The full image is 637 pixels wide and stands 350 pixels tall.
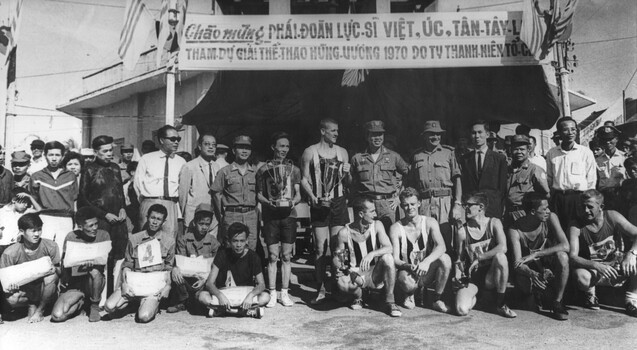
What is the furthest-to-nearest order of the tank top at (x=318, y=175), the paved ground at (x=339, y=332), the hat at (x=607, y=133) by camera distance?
the hat at (x=607, y=133) < the tank top at (x=318, y=175) < the paved ground at (x=339, y=332)

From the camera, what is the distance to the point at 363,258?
4359mm

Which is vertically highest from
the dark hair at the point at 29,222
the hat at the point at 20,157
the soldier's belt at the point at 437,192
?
the hat at the point at 20,157

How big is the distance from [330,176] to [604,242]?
2.66 meters

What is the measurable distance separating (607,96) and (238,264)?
594 cm

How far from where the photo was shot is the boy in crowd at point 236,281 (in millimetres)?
4207

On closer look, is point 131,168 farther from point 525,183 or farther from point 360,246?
point 525,183

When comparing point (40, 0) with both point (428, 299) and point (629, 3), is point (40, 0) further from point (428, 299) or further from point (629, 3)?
point (629, 3)

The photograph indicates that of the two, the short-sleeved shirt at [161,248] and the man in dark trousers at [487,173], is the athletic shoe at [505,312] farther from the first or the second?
the short-sleeved shirt at [161,248]

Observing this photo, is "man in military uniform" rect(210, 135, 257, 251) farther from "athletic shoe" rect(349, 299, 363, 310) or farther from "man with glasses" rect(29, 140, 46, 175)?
"man with glasses" rect(29, 140, 46, 175)

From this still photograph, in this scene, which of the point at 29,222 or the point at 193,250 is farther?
the point at 193,250

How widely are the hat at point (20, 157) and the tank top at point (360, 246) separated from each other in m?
3.82

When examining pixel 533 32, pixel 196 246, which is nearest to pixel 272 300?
pixel 196 246

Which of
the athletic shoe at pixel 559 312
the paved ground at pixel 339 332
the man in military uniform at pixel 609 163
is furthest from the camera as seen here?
the man in military uniform at pixel 609 163

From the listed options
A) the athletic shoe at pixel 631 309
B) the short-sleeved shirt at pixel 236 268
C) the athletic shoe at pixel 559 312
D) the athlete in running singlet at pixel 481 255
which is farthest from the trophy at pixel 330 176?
the athletic shoe at pixel 631 309
